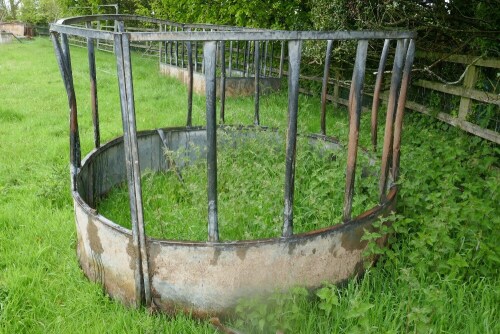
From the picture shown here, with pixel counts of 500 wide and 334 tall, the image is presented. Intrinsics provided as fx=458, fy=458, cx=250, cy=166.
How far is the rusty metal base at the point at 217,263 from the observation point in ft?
8.23

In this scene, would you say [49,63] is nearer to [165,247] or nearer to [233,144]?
[233,144]

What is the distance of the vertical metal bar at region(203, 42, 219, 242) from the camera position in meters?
2.19

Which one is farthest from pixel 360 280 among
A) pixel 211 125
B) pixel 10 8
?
pixel 10 8

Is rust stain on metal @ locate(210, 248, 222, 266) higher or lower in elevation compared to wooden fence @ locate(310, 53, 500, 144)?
lower

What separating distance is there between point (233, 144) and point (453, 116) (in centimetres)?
275

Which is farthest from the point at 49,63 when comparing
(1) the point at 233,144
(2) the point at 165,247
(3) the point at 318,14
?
(2) the point at 165,247

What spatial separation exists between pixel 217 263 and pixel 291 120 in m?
0.87

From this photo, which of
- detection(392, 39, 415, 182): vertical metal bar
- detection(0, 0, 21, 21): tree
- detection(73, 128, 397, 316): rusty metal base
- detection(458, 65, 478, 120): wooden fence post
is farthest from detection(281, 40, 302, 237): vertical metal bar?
detection(0, 0, 21, 21): tree

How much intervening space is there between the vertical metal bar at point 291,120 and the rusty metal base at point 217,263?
147 mm

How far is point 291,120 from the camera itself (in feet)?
7.80

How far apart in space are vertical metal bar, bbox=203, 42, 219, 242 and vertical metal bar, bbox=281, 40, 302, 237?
15.1 inches

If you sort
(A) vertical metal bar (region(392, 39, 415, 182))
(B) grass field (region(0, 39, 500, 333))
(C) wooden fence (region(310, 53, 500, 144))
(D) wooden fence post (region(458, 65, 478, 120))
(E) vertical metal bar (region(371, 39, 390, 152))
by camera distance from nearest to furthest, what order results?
1. (B) grass field (region(0, 39, 500, 333))
2. (A) vertical metal bar (region(392, 39, 415, 182))
3. (E) vertical metal bar (region(371, 39, 390, 152))
4. (C) wooden fence (region(310, 53, 500, 144))
5. (D) wooden fence post (region(458, 65, 478, 120))

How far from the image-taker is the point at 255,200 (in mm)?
3834

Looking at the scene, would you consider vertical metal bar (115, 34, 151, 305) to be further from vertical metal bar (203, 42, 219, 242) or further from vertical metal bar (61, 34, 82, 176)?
vertical metal bar (61, 34, 82, 176)
